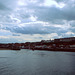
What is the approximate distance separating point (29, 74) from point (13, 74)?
296cm

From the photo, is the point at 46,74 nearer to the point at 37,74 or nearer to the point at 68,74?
the point at 37,74

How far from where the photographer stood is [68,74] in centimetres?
2303

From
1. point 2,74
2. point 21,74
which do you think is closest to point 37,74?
point 21,74

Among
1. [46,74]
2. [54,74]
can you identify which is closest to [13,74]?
[46,74]

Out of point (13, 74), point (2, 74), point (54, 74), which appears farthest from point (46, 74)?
point (2, 74)

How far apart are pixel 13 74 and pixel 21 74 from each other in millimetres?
1495

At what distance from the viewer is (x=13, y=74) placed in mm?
23125

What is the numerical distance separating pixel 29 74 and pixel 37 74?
1473 mm

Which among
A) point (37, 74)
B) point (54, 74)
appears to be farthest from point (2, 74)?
point (54, 74)

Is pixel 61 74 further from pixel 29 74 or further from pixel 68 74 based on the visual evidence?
pixel 29 74

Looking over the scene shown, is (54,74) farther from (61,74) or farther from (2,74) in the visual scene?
(2,74)

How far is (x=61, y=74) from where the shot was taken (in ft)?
75.6

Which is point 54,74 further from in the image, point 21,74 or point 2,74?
point 2,74

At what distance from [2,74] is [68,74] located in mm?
12151
